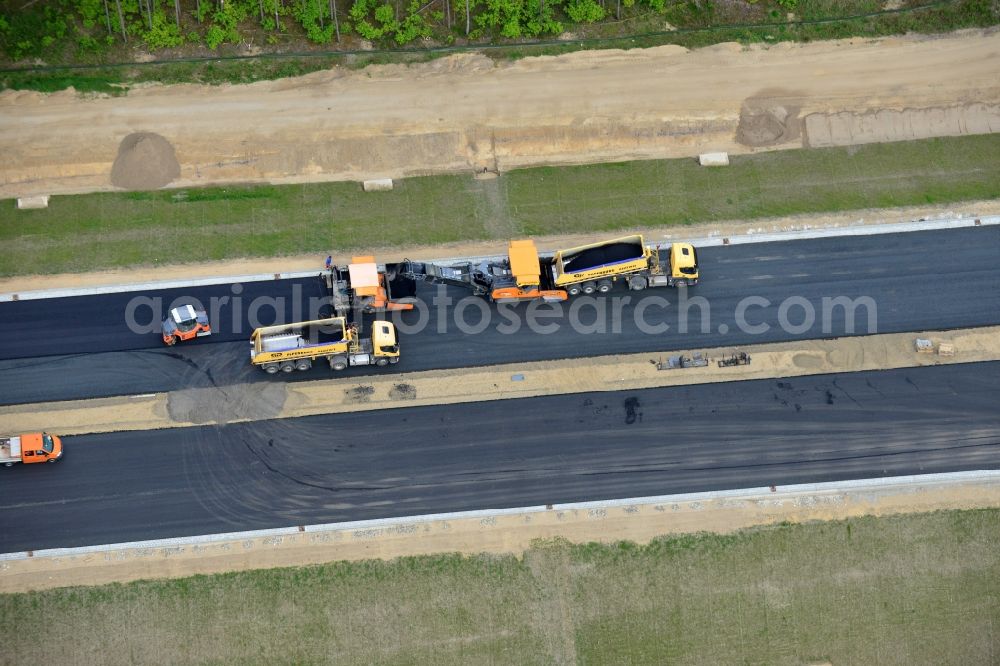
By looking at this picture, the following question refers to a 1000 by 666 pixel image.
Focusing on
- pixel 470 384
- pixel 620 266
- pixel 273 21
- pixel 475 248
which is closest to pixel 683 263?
pixel 620 266

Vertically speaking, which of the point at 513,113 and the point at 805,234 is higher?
the point at 513,113

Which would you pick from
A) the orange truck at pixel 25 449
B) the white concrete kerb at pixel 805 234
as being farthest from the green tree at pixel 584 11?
the orange truck at pixel 25 449

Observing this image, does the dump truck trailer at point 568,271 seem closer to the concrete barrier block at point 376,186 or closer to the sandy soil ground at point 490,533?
the concrete barrier block at point 376,186

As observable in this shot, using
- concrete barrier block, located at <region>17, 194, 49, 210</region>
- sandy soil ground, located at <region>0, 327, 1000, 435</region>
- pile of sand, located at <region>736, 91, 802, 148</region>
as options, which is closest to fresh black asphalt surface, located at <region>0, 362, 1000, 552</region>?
sandy soil ground, located at <region>0, 327, 1000, 435</region>

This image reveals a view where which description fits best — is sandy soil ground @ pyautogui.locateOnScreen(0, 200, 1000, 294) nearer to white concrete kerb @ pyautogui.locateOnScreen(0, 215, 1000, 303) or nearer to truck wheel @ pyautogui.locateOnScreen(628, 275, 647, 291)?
white concrete kerb @ pyautogui.locateOnScreen(0, 215, 1000, 303)

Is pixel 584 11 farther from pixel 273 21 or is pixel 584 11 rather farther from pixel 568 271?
pixel 273 21

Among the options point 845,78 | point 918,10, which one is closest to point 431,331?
point 845,78
